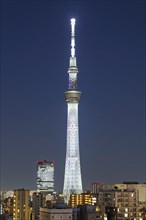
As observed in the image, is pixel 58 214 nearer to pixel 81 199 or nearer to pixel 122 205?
pixel 122 205

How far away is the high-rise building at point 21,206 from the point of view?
45062 mm

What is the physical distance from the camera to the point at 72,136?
64062mm

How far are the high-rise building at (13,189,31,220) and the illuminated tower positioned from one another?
16.2 m

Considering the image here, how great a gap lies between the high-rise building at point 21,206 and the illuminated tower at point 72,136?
16.2 meters

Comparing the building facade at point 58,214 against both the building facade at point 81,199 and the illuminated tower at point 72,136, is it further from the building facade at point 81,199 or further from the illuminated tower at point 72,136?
the illuminated tower at point 72,136

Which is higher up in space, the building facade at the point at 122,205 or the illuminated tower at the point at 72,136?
the illuminated tower at the point at 72,136

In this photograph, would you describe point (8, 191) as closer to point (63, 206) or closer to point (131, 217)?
point (131, 217)

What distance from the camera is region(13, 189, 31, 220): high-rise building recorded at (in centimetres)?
4506

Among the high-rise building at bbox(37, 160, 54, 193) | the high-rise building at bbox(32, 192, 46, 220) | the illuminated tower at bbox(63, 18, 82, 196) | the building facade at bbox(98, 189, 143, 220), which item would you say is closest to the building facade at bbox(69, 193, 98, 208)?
the high-rise building at bbox(32, 192, 46, 220)

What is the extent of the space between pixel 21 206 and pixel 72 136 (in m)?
19.8

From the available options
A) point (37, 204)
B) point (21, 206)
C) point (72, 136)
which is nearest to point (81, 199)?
point (37, 204)

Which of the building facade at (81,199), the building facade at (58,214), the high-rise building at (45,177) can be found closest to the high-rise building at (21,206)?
the building facade at (81,199)

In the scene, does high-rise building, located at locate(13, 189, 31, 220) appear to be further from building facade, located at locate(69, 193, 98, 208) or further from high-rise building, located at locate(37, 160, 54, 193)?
high-rise building, located at locate(37, 160, 54, 193)

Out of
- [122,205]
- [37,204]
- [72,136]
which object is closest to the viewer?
[122,205]
